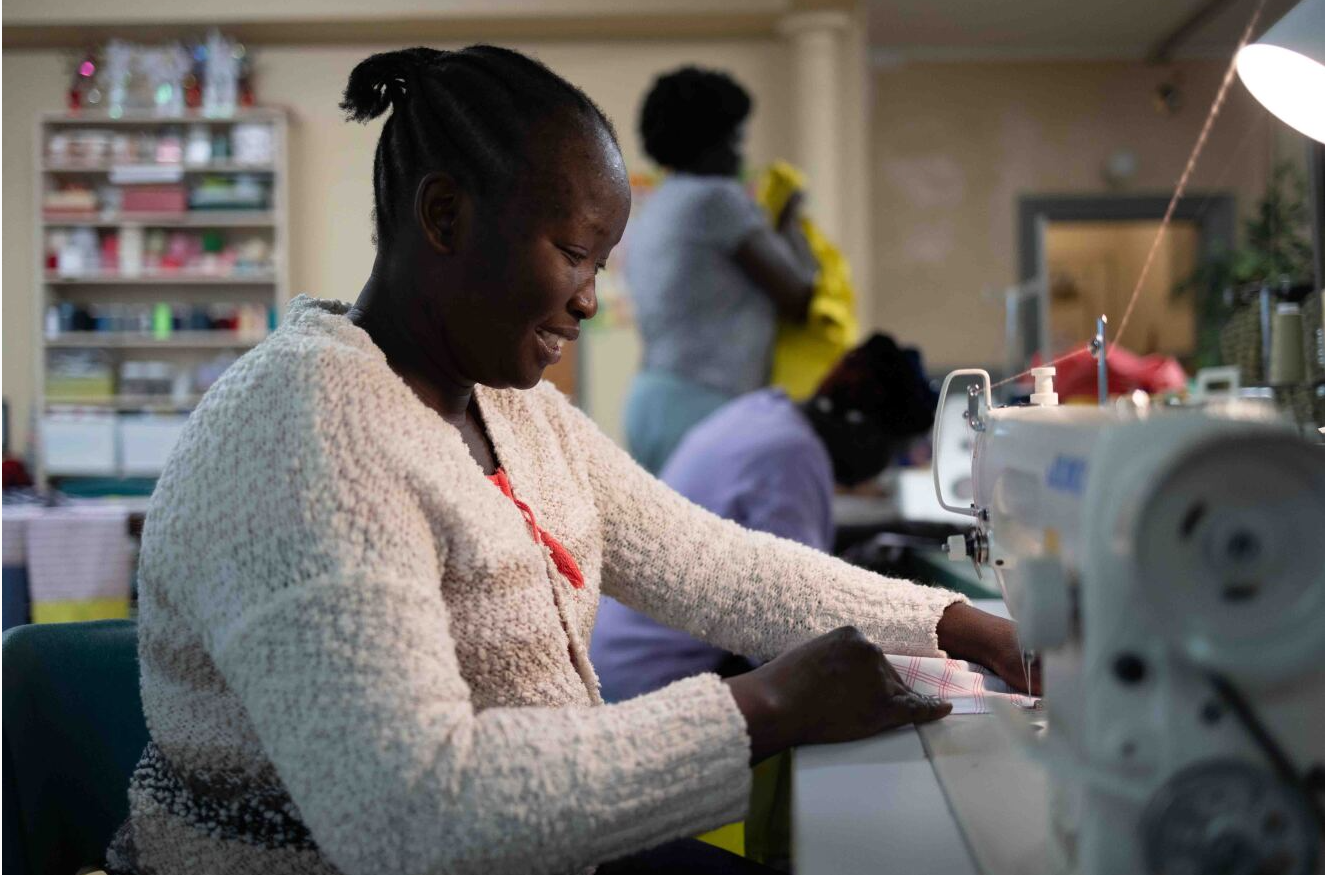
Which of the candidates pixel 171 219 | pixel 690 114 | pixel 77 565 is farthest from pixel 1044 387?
pixel 171 219

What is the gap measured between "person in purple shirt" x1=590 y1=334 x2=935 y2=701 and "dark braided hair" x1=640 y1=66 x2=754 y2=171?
2.23 ft

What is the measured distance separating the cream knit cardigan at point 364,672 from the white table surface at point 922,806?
67 mm

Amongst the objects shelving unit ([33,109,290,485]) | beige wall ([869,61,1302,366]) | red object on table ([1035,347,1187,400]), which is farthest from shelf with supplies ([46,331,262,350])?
red object on table ([1035,347,1187,400])

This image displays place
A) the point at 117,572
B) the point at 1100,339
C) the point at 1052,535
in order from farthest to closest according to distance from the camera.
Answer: the point at 117,572
the point at 1100,339
the point at 1052,535

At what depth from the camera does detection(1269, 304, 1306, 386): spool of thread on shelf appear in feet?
5.31

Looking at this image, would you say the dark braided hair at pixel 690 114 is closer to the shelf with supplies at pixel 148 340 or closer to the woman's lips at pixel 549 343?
the woman's lips at pixel 549 343

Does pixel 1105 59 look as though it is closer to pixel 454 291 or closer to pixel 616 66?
pixel 616 66

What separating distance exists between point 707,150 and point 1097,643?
2.06m

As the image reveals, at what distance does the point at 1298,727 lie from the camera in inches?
22.5

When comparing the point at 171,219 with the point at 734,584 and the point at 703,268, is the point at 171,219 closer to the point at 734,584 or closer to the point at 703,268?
the point at 703,268

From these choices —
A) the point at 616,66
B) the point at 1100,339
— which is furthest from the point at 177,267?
the point at 1100,339

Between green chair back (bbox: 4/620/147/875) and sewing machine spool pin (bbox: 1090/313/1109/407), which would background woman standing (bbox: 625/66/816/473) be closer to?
sewing machine spool pin (bbox: 1090/313/1109/407)

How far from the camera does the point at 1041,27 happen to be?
5652 millimetres

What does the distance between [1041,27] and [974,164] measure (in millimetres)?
769
